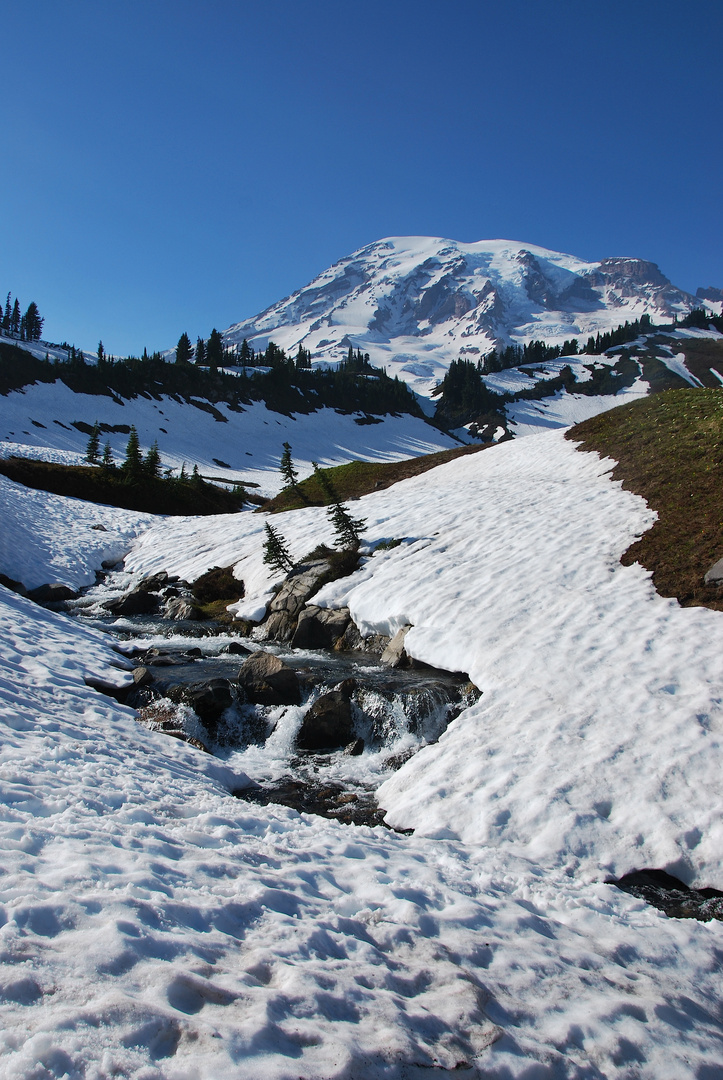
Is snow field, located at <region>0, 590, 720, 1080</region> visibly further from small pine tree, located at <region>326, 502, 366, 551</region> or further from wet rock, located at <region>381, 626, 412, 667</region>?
small pine tree, located at <region>326, 502, 366, 551</region>

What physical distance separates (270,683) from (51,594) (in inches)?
585

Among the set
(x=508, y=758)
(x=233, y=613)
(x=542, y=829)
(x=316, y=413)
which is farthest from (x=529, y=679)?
(x=316, y=413)

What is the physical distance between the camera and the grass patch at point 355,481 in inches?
1355

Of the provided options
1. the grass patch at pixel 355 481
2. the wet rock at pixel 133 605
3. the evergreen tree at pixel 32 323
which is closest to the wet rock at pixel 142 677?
the wet rock at pixel 133 605

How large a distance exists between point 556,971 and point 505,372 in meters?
190

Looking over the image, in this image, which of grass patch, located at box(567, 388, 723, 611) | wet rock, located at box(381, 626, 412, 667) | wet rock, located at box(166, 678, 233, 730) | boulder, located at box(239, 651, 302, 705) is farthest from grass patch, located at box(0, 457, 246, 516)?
wet rock, located at box(381, 626, 412, 667)

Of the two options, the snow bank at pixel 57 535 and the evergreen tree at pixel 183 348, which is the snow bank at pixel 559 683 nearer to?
the snow bank at pixel 57 535

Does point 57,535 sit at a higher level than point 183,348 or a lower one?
lower

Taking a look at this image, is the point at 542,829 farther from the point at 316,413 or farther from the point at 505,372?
the point at 505,372

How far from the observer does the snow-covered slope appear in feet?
10.7

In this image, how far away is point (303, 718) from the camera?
440 inches

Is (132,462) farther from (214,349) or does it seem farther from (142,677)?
(214,349)

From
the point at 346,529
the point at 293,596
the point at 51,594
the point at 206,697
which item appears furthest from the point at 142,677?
the point at 51,594

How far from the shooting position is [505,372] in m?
178
